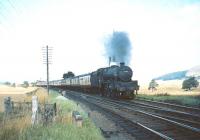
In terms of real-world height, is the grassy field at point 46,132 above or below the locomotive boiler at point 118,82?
below

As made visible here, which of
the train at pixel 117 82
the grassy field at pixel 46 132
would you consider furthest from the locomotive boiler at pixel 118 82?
the grassy field at pixel 46 132

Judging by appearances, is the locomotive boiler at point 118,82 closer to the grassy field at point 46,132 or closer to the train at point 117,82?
the train at point 117,82

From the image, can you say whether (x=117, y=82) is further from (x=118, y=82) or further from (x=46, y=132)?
(x=46, y=132)

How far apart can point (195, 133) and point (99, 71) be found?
23.5 metres

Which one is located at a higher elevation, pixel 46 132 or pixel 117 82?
pixel 117 82

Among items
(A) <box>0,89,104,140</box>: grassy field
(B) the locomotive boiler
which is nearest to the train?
(B) the locomotive boiler

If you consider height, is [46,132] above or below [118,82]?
below

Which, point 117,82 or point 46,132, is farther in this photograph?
point 117,82

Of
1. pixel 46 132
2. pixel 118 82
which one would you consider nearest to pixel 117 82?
pixel 118 82

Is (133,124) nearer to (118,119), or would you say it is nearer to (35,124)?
(118,119)

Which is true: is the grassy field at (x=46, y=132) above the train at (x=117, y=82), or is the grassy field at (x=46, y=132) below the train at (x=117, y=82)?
below

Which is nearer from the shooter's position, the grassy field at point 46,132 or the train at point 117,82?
the grassy field at point 46,132

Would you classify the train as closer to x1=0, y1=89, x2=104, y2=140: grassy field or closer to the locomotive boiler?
the locomotive boiler

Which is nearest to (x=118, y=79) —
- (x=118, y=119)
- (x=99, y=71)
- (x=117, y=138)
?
(x=99, y=71)
